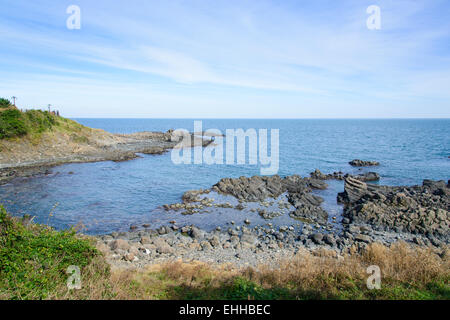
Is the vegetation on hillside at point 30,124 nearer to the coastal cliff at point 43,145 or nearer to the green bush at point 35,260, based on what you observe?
the coastal cliff at point 43,145

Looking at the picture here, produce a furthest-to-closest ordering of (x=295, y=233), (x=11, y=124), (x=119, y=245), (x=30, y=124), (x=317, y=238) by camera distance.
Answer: (x=30, y=124) → (x=11, y=124) → (x=295, y=233) → (x=317, y=238) → (x=119, y=245)

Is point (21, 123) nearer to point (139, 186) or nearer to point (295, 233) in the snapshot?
point (139, 186)

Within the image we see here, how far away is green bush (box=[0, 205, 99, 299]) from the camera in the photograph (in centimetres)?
842

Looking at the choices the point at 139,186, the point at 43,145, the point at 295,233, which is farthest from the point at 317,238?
the point at 43,145

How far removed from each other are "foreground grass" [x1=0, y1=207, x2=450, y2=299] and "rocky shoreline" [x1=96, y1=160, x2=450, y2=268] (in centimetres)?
382

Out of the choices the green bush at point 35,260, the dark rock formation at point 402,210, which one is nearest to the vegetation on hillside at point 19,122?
the green bush at point 35,260

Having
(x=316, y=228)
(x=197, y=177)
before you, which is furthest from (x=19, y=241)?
(x=197, y=177)

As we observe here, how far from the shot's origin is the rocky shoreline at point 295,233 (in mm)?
16766

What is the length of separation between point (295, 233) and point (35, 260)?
1698 centimetres

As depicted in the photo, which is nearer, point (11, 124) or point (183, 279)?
point (183, 279)

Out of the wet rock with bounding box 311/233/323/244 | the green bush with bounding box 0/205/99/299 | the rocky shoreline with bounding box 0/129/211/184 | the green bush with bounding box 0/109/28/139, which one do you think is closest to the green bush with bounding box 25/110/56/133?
the green bush with bounding box 0/109/28/139

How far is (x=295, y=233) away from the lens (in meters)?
20.9

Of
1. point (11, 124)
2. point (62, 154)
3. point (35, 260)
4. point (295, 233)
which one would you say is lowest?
point (295, 233)

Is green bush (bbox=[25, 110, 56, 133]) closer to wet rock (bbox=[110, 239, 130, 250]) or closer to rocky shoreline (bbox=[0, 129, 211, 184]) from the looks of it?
rocky shoreline (bbox=[0, 129, 211, 184])
